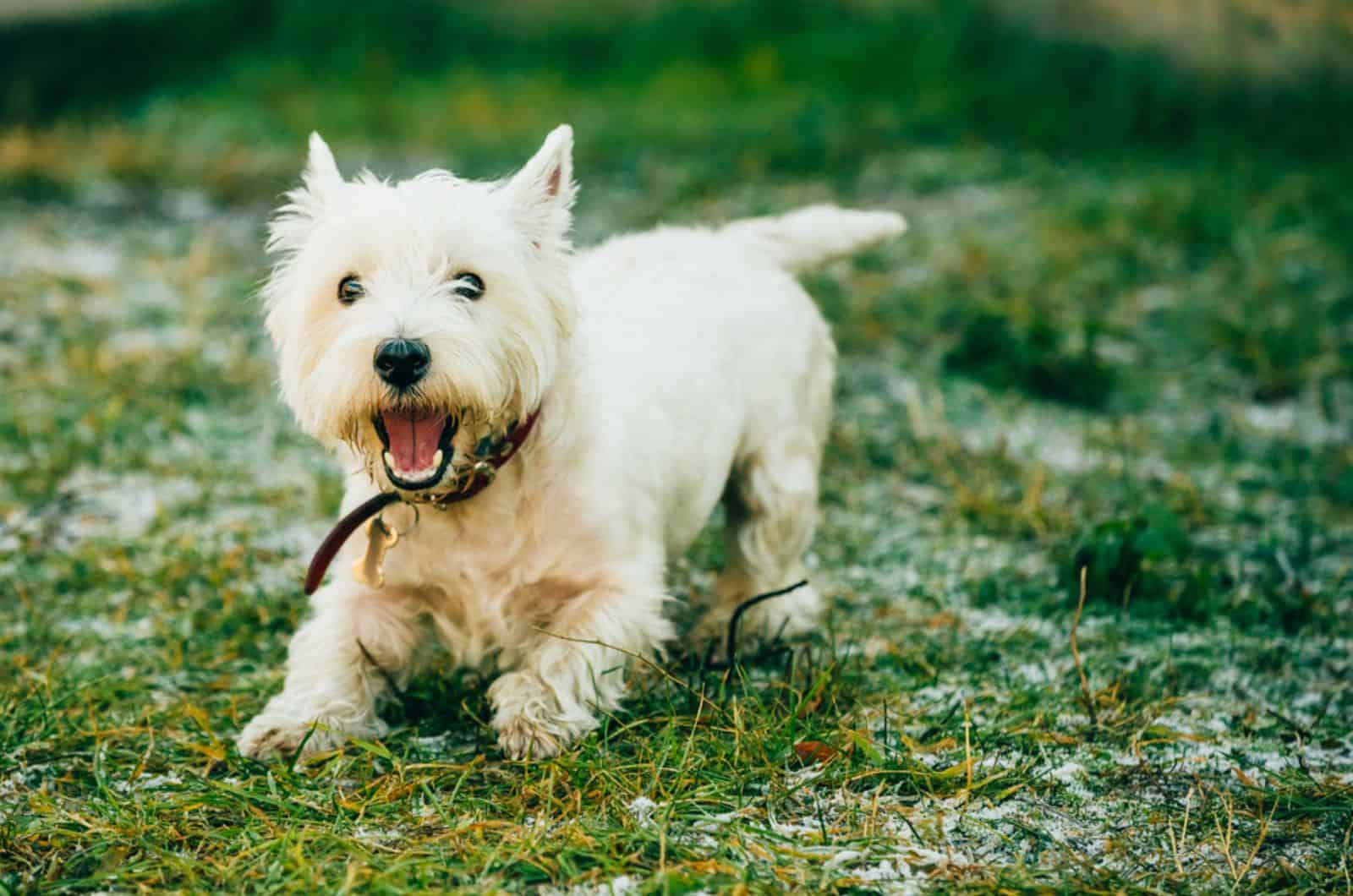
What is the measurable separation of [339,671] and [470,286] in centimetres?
95

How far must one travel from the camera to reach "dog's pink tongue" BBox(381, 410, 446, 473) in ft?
9.86

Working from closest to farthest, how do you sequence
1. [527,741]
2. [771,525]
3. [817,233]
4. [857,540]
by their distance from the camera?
[527,741] → [771,525] → [817,233] → [857,540]

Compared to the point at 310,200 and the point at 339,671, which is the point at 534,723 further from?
the point at 310,200

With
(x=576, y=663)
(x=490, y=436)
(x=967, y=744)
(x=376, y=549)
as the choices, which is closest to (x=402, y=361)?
(x=490, y=436)

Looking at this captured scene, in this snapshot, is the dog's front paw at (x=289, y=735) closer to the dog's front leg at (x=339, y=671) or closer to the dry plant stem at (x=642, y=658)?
the dog's front leg at (x=339, y=671)

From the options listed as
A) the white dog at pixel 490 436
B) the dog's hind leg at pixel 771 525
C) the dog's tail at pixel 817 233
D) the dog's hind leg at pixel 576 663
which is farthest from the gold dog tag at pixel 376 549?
the dog's tail at pixel 817 233

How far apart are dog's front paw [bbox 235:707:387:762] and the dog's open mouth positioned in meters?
0.58

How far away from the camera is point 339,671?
10.5 feet

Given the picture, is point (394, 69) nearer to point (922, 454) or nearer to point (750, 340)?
point (922, 454)

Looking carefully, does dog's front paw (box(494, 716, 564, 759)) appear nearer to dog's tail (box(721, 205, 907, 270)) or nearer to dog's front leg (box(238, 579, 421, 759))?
dog's front leg (box(238, 579, 421, 759))

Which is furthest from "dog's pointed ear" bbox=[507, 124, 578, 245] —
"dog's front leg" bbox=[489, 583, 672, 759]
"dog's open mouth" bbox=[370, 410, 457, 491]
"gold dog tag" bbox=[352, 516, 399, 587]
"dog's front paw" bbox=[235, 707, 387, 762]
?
"dog's front paw" bbox=[235, 707, 387, 762]

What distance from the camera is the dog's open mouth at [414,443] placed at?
2984 millimetres

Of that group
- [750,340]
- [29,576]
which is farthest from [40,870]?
[750,340]

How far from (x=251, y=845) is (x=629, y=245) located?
2.16 metres
